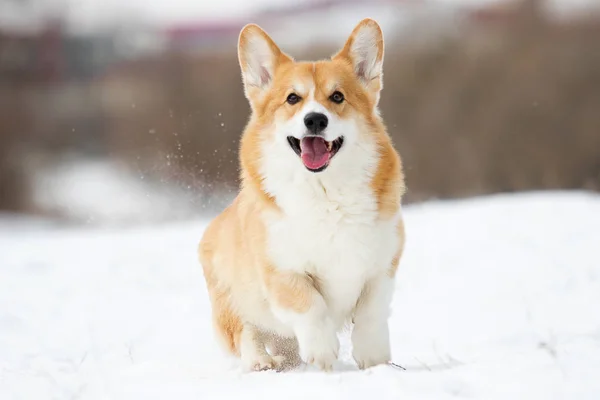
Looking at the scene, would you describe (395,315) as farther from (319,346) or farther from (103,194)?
(103,194)

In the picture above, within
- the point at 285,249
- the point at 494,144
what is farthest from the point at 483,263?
the point at 494,144

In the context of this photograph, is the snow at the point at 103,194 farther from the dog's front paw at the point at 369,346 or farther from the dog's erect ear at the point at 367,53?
the dog's front paw at the point at 369,346

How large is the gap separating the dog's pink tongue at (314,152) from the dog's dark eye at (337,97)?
0.90 feet

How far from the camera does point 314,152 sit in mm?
3760

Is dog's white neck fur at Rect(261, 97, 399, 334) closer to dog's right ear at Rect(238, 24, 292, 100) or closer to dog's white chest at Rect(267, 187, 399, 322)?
dog's white chest at Rect(267, 187, 399, 322)

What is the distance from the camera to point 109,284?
24.8 feet

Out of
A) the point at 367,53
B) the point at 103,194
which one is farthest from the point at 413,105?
the point at 367,53

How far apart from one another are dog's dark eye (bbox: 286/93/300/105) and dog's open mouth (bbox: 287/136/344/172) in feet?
0.78

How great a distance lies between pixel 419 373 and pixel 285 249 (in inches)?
38.4

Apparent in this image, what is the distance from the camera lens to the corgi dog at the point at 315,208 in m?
3.68

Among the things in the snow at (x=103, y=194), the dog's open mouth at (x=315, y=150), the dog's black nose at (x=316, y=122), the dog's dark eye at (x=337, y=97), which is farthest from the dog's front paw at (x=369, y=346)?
the snow at (x=103, y=194)

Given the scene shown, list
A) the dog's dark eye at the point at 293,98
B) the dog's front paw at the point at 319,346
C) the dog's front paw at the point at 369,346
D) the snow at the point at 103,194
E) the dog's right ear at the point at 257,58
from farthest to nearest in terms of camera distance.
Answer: the snow at the point at 103,194 < the dog's right ear at the point at 257,58 < the dog's dark eye at the point at 293,98 < the dog's front paw at the point at 369,346 < the dog's front paw at the point at 319,346

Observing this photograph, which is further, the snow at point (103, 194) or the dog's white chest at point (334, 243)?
the snow at point (103, 194)

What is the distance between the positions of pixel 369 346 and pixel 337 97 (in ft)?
4.41
